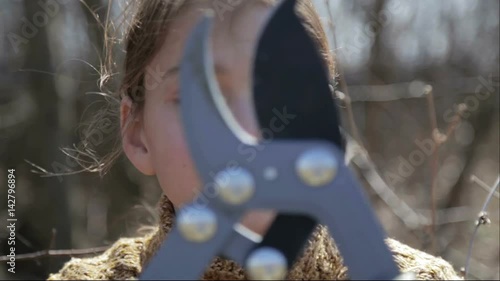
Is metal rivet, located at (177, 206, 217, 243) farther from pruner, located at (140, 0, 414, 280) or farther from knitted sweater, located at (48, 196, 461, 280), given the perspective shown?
knitted sweater, located at (48, 196, 461, 280)

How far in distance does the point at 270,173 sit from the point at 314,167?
0.04m

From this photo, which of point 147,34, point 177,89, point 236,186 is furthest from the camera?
point 147,34

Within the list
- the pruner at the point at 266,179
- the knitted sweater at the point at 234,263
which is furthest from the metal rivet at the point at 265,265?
the knitted sweater at the point at 234,263

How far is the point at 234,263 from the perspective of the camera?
1.05 m

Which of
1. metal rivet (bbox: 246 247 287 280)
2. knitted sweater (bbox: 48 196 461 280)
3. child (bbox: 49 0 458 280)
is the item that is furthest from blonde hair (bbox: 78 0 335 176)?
metal rivet (bbox: 246 247 287 280)

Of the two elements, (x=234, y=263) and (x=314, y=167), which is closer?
(x=314, y=167)

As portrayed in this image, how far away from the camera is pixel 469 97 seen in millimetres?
4121

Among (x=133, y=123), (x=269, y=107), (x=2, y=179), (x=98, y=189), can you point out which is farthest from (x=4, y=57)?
(x=269, y=107)

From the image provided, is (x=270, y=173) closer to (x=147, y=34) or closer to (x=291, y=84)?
(x=291, y=84)

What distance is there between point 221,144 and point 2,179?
229cm

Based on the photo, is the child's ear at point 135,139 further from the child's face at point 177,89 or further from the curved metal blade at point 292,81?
the curved metal blade at point 292,81

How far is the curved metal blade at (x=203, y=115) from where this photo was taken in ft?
2.12

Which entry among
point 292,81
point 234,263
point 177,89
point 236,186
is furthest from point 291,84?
point 234,263

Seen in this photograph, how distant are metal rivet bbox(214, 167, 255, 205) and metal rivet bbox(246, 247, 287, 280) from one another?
2.3 inches
